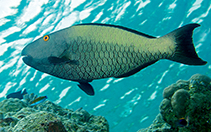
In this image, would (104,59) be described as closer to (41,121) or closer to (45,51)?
(45,51)

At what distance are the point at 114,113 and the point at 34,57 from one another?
26187 mm

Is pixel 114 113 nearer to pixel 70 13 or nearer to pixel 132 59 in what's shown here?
pixel 70 13

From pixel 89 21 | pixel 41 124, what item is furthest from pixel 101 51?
pixel 89 21

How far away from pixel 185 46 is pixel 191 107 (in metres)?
3.14

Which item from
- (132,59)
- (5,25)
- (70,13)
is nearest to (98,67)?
(132,59)

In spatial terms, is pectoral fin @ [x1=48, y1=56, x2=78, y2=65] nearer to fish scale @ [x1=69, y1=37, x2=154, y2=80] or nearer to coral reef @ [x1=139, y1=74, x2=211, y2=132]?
fish scale @ [x1=69, y1=37, x2=154, y2=80]

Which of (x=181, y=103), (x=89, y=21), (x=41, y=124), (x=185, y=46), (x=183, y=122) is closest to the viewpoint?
(x=185, y=46)

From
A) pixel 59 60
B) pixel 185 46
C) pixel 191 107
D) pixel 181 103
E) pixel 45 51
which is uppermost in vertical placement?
pixel 45 51

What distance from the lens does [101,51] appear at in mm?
1115

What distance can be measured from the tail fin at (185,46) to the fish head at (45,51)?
33.1 inches

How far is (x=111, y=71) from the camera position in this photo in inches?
42.5

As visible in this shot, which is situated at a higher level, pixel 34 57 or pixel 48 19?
pixel 48 19

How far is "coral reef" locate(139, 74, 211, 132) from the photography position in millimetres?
3363

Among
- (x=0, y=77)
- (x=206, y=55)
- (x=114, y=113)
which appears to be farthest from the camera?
(x=114, y=113)
